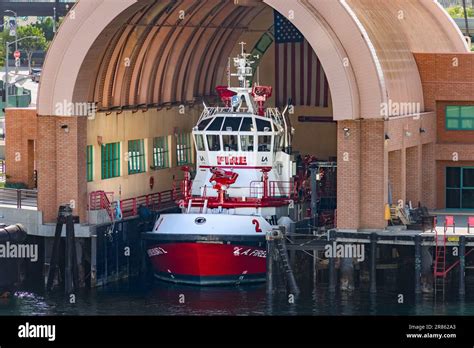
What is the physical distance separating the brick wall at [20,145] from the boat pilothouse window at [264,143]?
8.48 metres

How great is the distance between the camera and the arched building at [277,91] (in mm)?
68000

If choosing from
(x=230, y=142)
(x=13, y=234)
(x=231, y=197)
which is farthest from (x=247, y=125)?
(x=13, y=234)

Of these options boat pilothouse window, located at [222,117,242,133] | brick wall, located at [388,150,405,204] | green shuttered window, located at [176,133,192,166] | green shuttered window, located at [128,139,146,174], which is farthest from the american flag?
brick wall, located at [388,150,405,204]

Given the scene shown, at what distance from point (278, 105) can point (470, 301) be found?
66.9ft

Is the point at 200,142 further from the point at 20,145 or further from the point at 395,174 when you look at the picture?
the point at 395,174

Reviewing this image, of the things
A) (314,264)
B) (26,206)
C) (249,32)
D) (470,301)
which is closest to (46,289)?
(26,206)

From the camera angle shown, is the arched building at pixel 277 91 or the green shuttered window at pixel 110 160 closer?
the arched building at pixel 277 91

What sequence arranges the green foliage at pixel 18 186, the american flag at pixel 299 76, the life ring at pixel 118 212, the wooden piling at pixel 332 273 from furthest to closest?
the american flag at pixel 299 76 → the green foliage at pixel 18 186 → the life ring at pixel 118 212 → the wooden piling at pixel 332 273

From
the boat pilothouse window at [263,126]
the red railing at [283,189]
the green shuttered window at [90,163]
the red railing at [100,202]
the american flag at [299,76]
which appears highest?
the american flag at [299,76]

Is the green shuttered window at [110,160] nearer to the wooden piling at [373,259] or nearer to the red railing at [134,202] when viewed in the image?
the red railing at [134,202]

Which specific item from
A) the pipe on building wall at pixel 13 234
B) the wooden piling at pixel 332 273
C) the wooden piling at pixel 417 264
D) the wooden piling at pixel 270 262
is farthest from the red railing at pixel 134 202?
the wooden piling at pixel 417 264

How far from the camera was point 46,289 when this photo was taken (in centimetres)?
6862

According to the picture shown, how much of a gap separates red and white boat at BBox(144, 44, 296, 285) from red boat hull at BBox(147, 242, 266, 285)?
34mm
